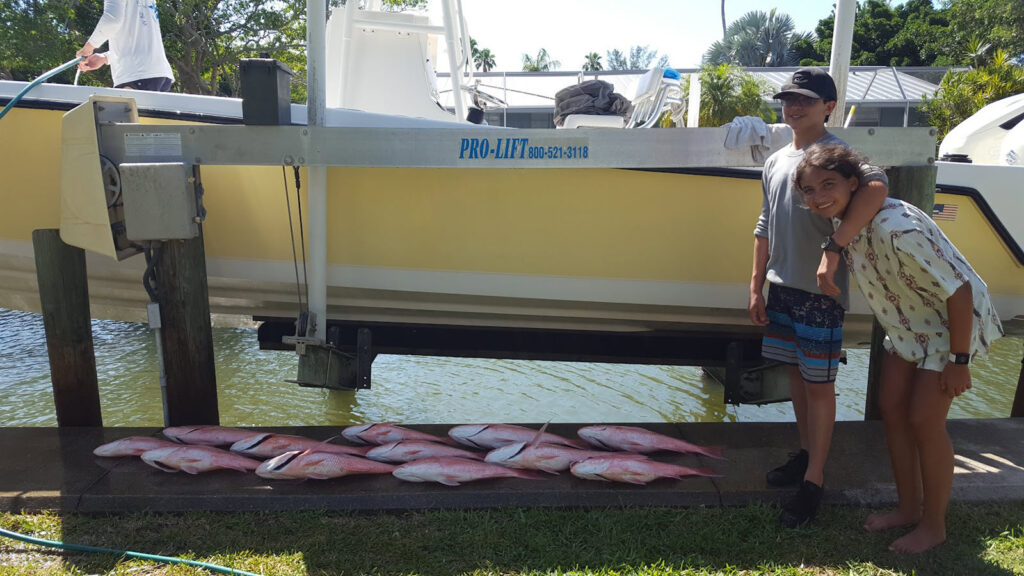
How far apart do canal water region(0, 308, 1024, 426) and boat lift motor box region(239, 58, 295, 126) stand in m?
2.80

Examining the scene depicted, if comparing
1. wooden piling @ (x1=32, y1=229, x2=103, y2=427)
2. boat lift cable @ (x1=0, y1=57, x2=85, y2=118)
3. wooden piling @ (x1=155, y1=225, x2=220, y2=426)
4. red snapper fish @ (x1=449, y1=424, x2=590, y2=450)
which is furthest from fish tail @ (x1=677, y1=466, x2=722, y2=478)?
boat lift cable @ (x1=0, y1=57, x2=85, y2=118)

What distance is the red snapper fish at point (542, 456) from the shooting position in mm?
3143

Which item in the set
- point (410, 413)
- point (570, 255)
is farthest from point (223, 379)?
point (570, 255)

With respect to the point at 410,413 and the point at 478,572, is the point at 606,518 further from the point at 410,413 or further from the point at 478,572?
the point at 410,413

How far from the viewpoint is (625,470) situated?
3020 mm

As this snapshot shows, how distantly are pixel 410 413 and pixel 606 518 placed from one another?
328 centimetres

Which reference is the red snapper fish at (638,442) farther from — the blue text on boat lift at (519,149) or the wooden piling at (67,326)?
the wooden piling at (67,326)

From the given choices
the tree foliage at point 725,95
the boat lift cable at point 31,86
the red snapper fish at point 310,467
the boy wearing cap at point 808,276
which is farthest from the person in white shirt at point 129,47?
the tree foliage at point 725,95

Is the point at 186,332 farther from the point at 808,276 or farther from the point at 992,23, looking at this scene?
the point at 992,23

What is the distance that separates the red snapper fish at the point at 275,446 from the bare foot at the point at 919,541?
7.31 feet

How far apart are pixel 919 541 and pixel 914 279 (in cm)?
100

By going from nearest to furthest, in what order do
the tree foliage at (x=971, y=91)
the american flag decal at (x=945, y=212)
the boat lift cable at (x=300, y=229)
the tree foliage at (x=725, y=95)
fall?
1. the boat lift cable at (x=300, y=229)
2. the american flag decal at (x=945, y=212)
3. the tree foliage at (x=971, y=91)
4. the tree foliage at (x=725, y=95)

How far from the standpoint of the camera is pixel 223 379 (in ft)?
21.7

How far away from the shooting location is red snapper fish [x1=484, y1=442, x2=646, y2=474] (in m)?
3.14
